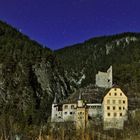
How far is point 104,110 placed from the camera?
281 feet

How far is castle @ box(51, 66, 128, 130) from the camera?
84.0m

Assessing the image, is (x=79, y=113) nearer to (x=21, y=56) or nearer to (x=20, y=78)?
(x=20, y=78)

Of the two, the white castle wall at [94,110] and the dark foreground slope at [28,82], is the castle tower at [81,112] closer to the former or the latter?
the white castle wall at [94,110]

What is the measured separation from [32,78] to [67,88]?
1518 centimetres

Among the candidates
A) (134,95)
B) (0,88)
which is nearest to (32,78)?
(0,88)

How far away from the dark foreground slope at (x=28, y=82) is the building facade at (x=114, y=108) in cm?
2282

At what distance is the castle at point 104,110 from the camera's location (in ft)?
276

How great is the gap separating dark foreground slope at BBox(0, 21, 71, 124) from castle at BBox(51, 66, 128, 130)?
16162 mm

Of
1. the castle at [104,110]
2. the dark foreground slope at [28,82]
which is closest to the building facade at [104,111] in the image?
the castle at [104,110]

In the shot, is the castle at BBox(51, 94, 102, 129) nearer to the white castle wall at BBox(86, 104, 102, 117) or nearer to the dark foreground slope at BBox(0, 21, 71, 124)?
the white castle wall at BBox(86, 104, 102, 117)

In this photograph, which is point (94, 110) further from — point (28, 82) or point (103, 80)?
point (28, 82)

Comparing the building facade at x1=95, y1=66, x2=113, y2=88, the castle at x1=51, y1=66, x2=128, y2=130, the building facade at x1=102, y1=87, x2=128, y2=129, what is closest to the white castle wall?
the castle at x1=51, y1=66, x2=128, y2=130

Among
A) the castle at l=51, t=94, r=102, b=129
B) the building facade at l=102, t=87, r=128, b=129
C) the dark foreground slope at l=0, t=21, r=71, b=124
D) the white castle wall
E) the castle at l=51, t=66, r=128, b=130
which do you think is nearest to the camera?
the building facade at l=102, t=87, r=128, b=129

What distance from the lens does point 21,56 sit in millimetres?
158750
